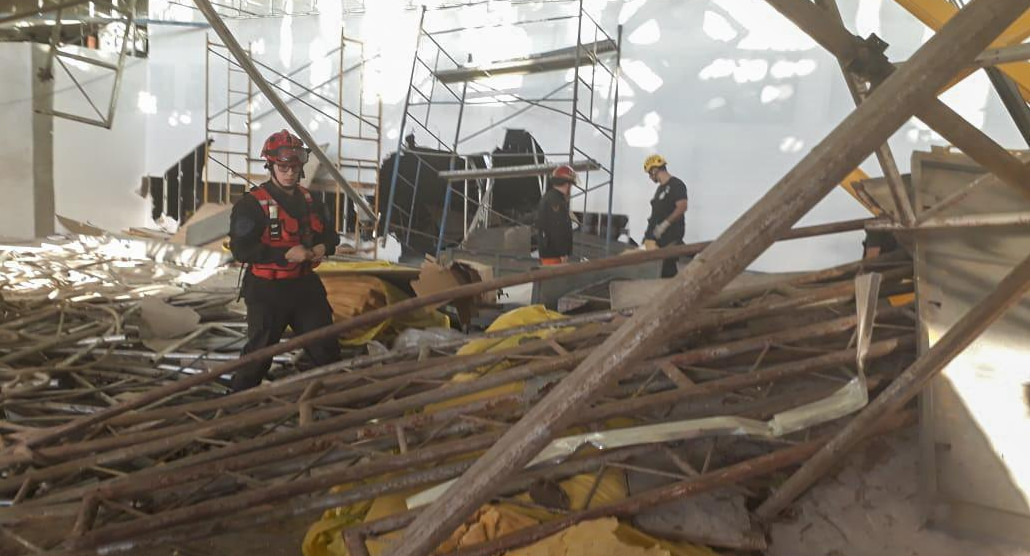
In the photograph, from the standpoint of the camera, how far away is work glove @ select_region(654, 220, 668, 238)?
789 cm

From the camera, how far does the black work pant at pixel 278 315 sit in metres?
4.69

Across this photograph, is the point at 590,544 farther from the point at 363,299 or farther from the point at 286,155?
the point at 363,299

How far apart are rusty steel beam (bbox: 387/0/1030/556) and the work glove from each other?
6.59 metres

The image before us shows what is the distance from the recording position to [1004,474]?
260cm

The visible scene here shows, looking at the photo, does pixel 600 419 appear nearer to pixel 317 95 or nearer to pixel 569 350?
pixel 569 350

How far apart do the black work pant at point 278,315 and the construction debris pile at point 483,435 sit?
1.52 feet

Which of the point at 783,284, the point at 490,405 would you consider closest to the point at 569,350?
the point at 490,405

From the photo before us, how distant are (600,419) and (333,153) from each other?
10597mm

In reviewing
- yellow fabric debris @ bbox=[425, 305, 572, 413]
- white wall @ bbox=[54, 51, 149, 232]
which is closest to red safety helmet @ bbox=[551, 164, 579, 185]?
yellow fabric debris @ bbox=[425, 305, 572, 413]

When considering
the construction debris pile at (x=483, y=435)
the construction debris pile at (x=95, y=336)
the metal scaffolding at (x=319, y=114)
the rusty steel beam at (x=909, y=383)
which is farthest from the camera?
the metal scaffolding at (x=319, y=114)

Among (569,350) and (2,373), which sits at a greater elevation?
(569,350)

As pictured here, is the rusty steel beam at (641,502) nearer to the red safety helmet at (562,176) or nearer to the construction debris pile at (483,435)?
the construction debris pile at (483,435)

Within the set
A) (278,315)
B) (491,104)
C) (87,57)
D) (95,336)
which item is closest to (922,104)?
(278,315)

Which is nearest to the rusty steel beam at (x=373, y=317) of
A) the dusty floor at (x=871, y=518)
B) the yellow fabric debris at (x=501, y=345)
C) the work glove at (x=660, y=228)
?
the yellow fabric debris at (x=501, y=345)
